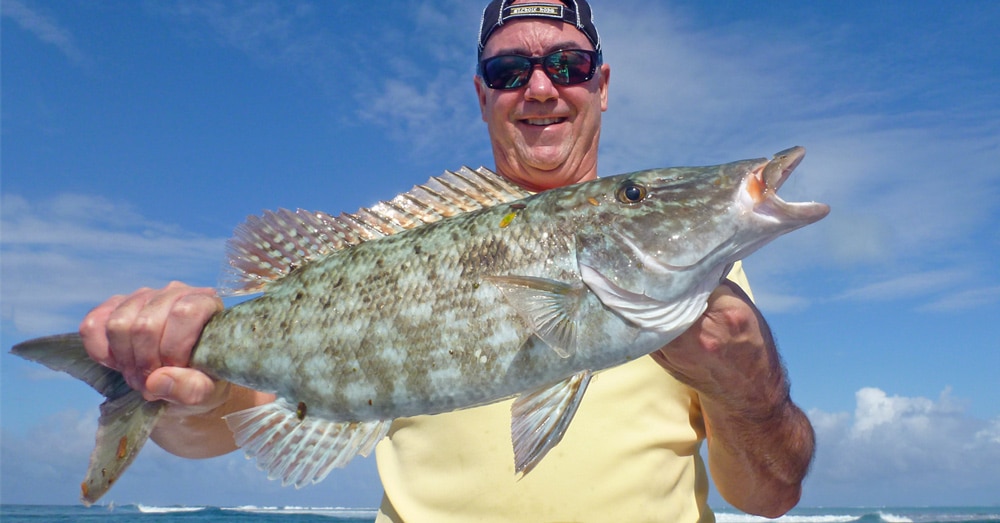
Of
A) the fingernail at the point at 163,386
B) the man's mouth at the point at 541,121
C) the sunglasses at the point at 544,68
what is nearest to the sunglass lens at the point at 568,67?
the sunglasses at the point at 544,68

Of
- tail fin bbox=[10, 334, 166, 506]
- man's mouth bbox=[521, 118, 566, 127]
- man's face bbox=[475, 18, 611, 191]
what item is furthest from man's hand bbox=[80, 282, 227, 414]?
man's mouth bbox=[521, 118, 566, 127]

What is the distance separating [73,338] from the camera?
11.9 ft

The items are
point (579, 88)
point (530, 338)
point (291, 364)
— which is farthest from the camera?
point (579, 88)

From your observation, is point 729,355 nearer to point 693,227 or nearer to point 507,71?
point 693,227

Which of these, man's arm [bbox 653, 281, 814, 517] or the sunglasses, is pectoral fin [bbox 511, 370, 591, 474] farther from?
the sunglasses

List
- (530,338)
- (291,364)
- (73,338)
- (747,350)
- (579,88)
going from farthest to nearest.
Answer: (579,88), (73,338), (291,364), (747,350), (530,338)

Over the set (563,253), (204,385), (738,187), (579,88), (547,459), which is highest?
(579,88)

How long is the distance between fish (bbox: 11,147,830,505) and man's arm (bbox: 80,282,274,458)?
0.09m

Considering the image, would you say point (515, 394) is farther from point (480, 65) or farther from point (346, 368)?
point (480, 65)

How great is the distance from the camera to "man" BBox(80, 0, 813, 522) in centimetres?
329

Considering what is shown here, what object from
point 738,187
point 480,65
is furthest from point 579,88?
point 738,187

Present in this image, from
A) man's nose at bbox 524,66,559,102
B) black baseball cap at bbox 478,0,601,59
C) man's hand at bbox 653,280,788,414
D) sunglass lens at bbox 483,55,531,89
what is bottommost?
man's hand at bbox 653,280,788,414

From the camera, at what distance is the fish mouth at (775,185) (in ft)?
8.80

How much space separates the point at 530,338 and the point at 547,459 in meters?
1.14
